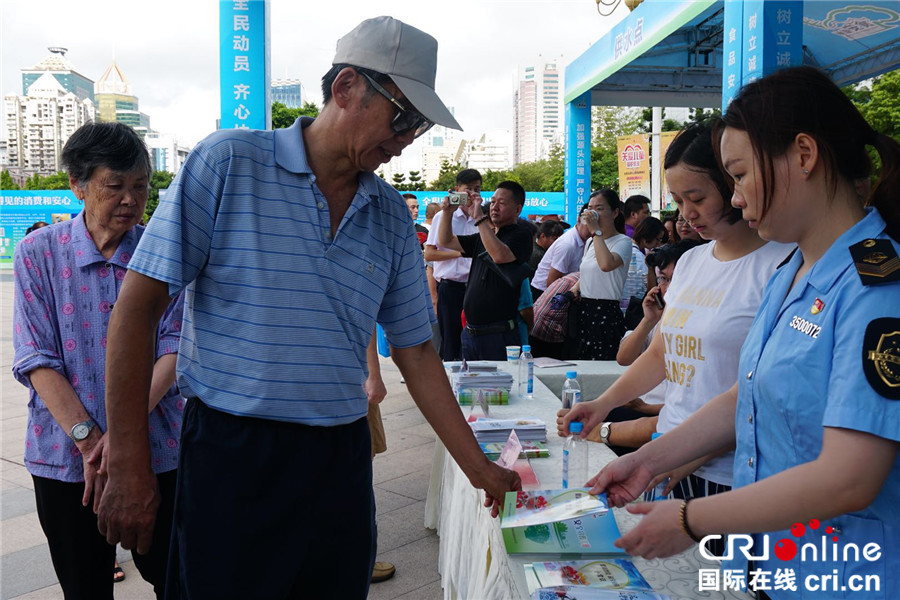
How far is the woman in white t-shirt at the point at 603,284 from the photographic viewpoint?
4.56 metres

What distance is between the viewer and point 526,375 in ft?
10.7

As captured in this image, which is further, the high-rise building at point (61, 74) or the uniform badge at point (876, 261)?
the high-rise building at point (61, 74)

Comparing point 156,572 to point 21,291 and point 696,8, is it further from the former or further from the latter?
point 696,8

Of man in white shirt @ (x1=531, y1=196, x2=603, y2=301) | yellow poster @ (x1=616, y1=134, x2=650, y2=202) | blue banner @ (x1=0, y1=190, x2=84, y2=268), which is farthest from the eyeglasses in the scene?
blue banner @ (x1=0, y1=190, x2=84, y2=268)

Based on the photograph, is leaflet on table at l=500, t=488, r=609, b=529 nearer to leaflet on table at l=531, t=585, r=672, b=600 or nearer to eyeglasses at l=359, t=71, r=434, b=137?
Answer: leaflet on table at l=531, t=585, r=672, b=600

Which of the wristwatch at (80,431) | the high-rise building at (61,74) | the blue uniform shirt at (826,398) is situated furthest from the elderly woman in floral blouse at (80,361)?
the high-rise building at (61,74)

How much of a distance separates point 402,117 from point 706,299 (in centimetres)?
93

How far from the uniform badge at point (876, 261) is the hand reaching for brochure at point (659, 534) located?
46 cm

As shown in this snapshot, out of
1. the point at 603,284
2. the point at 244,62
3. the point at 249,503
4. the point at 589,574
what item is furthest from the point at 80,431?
the point at 244,62

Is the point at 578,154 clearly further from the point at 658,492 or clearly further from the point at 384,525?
the point at 658,492

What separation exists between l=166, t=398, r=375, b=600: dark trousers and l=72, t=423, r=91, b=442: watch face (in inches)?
21.6

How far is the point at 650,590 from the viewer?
1283 millimetres

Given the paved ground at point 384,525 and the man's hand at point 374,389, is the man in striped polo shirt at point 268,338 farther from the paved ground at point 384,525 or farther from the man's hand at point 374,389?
the paved ground at point 384,525

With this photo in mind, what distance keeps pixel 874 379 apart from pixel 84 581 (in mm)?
1961
